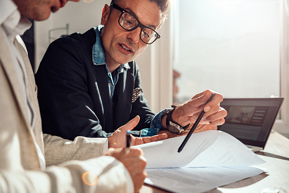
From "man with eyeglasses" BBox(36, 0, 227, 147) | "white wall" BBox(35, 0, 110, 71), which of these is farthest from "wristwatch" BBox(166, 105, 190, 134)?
"white wall" BBox(35, 0, 110, 71)

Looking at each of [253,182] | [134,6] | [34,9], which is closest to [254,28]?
[134,6]

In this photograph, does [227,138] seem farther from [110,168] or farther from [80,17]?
[80,17]

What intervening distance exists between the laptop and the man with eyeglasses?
10.0 inches

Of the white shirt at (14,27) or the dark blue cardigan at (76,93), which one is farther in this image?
the dark blue cardigan at (76,93)

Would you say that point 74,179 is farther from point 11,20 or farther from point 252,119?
point 252,119

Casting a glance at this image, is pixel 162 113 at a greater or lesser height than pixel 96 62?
lesser

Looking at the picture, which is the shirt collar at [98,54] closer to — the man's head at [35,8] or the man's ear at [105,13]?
the man's ear at [105,13]

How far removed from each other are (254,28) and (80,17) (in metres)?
1.34

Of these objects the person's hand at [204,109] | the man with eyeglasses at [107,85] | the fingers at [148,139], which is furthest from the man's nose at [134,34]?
the fingers at [148,139]

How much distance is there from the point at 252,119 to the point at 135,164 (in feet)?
3.17

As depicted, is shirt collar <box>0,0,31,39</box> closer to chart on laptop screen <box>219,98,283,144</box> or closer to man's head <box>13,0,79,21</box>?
man's head <box>13,0,79,21</box>

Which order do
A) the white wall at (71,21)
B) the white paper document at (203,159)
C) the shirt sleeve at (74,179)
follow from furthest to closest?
the white wall at (71,21) → the white paper document at (203,159) → the shirt sleeve at (74,179)

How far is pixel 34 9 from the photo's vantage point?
61cm

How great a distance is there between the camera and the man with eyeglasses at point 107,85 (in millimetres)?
1053
